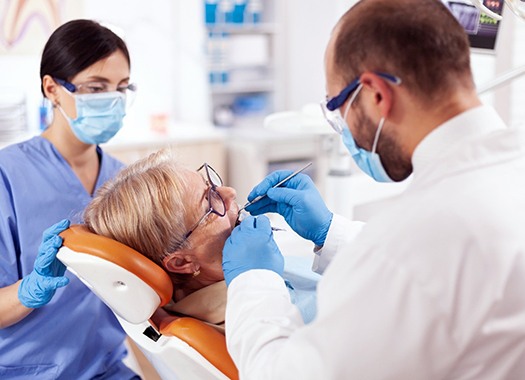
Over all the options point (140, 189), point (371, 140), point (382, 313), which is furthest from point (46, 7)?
point (382, 313)

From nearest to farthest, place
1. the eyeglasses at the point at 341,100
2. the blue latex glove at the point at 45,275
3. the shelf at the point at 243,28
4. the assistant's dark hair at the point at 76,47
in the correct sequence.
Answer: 1. the eyeglasses at the point at 341,100
2. the blue latex glove at the point at 45,275
3. the assistant's dark hair at the point at 76,47
4. the shelf at the point at 243,28

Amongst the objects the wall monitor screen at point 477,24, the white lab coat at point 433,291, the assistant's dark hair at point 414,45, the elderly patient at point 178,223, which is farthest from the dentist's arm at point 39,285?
the wall monitor screen at point 477,24

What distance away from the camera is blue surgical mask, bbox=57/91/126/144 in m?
1.71

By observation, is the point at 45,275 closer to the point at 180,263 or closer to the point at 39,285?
the point at 39,285

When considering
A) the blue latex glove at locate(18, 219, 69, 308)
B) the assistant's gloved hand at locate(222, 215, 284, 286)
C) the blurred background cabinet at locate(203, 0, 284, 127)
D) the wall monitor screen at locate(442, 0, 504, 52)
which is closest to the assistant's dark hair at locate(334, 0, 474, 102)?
the assistant's gloved hand at locate(222, 215, 284, 286)

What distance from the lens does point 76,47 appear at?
5.38 feet

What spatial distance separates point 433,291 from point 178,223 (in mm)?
679

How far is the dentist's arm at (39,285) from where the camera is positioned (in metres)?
1.34

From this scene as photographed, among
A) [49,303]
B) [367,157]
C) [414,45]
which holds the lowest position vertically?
[49,303]

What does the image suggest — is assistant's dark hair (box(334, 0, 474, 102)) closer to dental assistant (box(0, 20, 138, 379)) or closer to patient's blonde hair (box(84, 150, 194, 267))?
patient's blonde hair (box(84, 150, 194, 267))

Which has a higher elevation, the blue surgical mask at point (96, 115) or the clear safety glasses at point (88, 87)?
the clear safety glasses at point (88, 87)

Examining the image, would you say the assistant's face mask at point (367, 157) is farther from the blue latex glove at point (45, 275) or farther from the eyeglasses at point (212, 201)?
the blue latex glove at point (45, 275)

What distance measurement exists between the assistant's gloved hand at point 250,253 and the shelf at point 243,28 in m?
3.64

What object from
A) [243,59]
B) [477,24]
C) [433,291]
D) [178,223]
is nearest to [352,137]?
[433,291]
